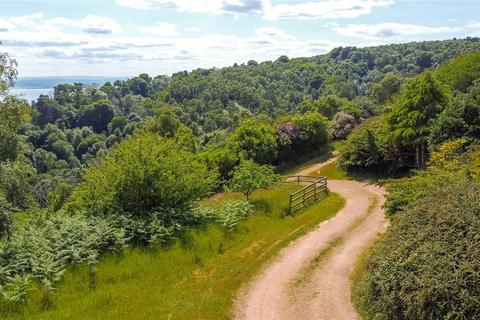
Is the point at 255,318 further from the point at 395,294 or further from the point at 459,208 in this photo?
the point at 459,208

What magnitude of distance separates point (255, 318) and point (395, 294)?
4.35m

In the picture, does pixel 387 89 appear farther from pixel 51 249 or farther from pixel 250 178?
pixel 51 249

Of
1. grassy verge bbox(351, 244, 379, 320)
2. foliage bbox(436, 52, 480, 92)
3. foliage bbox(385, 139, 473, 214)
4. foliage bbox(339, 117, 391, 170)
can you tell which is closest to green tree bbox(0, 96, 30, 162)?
grassy verge bbox(351, 244, 379, 320)

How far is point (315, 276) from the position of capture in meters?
16.9

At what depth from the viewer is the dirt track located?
1434 centimetres

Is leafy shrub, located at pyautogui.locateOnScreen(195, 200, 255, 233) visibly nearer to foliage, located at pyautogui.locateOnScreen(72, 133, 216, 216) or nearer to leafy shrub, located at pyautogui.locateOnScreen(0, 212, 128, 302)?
foliage, located at pyautogui.locateOnScreen(72, 133, 216, 216)

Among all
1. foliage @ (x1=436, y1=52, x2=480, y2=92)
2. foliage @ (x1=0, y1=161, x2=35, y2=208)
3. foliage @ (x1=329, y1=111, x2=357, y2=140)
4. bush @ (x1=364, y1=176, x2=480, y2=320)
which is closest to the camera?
bush @ (x1=364, y1=176, x2=480, y2=320)

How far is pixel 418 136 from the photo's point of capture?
3397cm

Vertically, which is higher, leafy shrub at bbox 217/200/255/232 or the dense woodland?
the dense woodland

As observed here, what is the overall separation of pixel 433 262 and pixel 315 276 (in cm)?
614

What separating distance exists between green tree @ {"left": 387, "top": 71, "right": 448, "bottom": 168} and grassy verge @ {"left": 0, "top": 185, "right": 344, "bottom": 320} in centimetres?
1549

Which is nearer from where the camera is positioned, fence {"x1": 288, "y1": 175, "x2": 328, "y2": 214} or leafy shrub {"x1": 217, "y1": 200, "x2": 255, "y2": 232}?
leafy shrub {"x1": 217, "y1": 200, "x2": 255, "y2": 232}

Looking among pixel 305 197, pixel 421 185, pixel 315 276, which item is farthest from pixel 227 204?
pixel 421 185

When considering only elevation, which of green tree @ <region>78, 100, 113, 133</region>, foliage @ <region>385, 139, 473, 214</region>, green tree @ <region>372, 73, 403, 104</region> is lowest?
green tree @ <region>78, 100, 113, 133</region>
